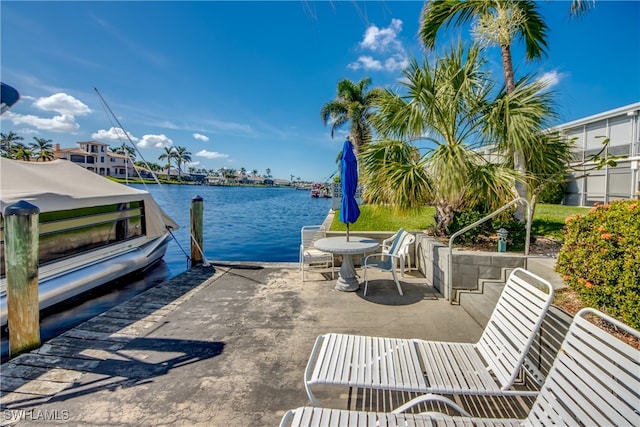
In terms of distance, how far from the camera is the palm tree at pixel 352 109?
23297mm

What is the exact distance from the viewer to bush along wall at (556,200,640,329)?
2.30m

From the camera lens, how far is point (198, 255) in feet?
22.8

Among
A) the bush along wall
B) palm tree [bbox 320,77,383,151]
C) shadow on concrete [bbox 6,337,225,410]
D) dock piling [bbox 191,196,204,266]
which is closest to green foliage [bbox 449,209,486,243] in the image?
the bush along wall

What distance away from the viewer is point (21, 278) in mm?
3178

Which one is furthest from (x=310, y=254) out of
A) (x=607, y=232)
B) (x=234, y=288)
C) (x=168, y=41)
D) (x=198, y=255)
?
(x=168, y=41)

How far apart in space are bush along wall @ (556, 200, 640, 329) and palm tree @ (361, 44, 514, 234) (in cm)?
214

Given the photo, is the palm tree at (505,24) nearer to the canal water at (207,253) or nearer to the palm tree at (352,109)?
the canal water at (207,253)

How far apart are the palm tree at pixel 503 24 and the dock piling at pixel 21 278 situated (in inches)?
264

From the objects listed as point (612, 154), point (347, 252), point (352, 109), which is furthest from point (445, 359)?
point (352, 109)

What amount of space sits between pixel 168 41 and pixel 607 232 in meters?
12.8

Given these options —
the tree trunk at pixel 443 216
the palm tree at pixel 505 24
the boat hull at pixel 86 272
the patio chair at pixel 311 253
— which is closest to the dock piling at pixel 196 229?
the boat hull at pixel 86 272

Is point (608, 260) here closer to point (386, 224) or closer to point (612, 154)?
point (386, 224)

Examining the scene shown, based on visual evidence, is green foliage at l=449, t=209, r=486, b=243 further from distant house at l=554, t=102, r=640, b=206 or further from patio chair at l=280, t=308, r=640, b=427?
distant house at l=554, t=102, r=640, b=206

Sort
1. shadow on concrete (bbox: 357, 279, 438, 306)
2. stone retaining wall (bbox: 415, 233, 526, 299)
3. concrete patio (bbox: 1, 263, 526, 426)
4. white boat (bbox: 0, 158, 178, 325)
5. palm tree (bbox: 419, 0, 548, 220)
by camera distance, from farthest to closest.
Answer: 1. palm tree (bbox: 419, 0, 548, 220)
2. white boat (bbox: 0, 158, 178, 325)
3. shadow on concrete (bbox: 357, 279, 438, 306)
4. stone retaining wall (bbox: 415, 233, 526, 299)
5. concrete patio (bbox: 1, 263, 526, 426)
